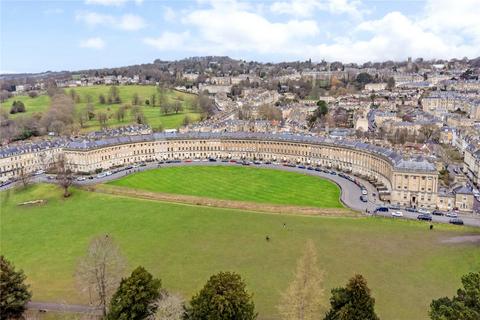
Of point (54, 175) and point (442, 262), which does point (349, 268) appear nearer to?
point (442, 262)

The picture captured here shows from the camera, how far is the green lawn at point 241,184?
59.8 m

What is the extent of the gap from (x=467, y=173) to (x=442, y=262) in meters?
41.0

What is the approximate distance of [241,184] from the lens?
68.0 metres

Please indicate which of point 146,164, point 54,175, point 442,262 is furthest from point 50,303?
point 146,164

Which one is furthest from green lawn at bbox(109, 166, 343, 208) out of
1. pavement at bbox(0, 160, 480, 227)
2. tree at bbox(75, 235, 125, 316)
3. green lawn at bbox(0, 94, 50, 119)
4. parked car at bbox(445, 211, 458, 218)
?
green lawn at bbox(0, 94, 50, 119)

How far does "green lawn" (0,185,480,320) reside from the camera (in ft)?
112

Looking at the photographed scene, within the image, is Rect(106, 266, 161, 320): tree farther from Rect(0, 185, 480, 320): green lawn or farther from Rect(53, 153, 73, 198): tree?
Rect(53, 153, 73, 198): tree

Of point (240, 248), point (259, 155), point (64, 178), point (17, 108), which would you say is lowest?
point (240, 248)

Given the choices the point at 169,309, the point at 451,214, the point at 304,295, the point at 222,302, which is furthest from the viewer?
the point at 451,214

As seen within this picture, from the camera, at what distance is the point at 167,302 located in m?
25.2

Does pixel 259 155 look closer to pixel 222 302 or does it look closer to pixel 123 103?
pixel 222 302

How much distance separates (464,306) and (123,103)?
146 meters

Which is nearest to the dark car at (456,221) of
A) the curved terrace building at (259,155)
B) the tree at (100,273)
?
the curved terrace building at (259,155)

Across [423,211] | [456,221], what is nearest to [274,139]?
[423,211]
